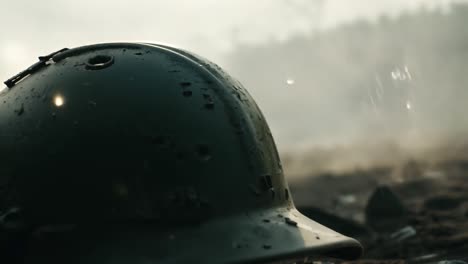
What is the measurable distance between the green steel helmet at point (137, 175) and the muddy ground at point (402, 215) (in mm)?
7338

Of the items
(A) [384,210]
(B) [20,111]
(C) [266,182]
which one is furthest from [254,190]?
(A) [384,210]

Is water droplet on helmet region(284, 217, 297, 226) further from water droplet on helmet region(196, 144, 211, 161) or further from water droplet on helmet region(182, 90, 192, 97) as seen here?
water droplet on helmet region(182, 90, 192, 97)

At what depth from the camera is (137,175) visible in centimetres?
362

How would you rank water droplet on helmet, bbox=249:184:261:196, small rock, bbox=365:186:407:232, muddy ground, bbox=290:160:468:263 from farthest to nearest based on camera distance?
small rock, bbox=365:186:407:232 < muddy ground, bbox=290:160:468:263 < water droplet on helmet, bbox=249:184:261:196

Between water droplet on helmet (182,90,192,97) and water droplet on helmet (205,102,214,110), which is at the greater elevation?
water droplet on helmet (182,90,192,97)

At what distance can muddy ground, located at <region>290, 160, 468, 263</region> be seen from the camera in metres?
12.2

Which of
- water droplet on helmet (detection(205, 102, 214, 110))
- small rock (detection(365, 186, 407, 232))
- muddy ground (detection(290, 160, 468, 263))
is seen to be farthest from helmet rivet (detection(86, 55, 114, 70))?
small rock (detection(365, 186, 407, 232))

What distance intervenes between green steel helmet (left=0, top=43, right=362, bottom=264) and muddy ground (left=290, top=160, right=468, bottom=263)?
734cm

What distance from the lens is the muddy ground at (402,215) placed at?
40.1ft

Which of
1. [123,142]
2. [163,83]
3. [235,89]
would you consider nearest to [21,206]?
[123,142]

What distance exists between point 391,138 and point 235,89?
54.4 meters

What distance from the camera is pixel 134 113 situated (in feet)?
12.5

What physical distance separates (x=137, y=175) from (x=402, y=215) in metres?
16.8

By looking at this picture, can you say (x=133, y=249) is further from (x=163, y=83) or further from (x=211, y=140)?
(x=163, y=83)
